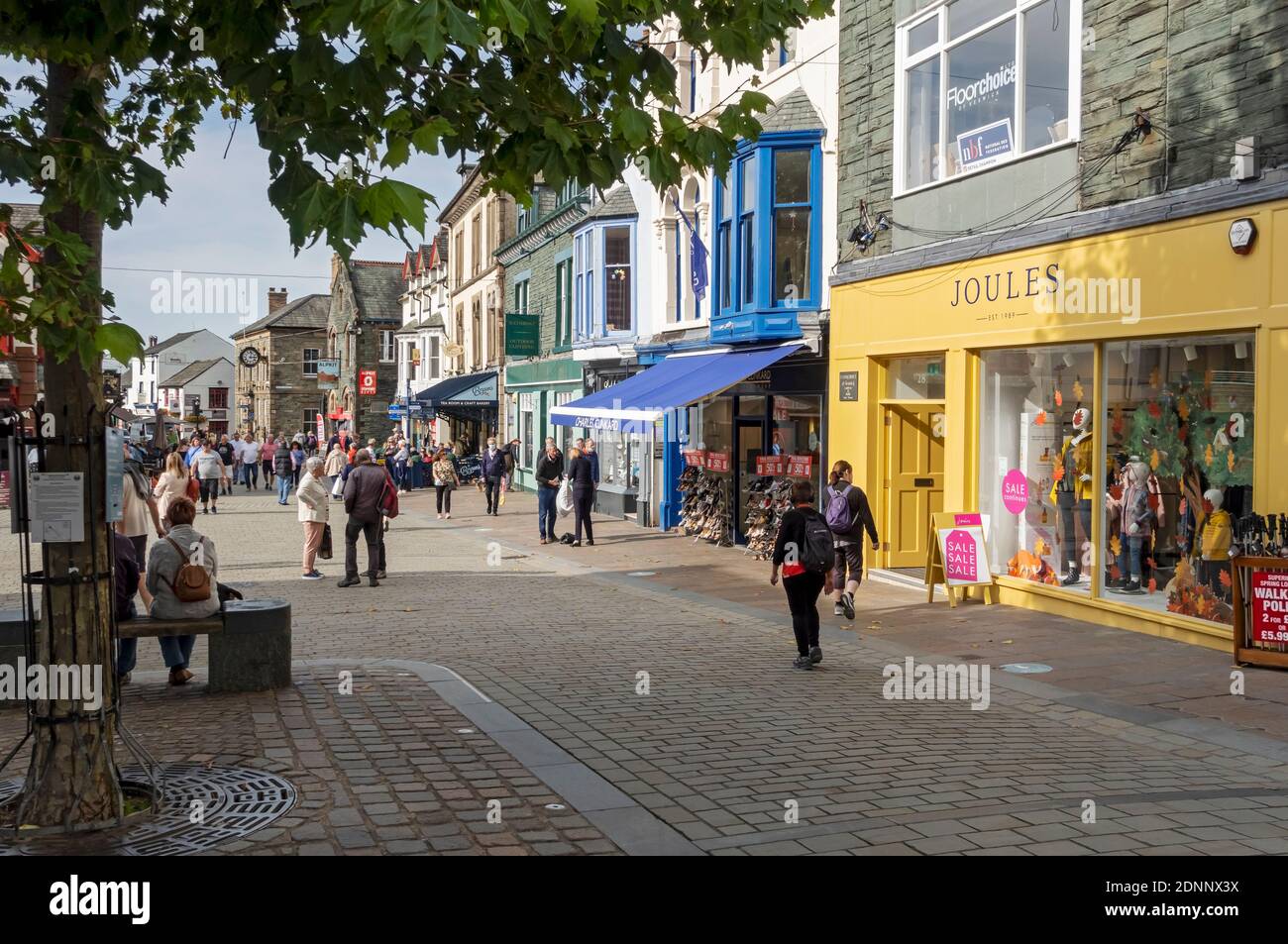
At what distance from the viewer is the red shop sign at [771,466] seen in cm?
1828

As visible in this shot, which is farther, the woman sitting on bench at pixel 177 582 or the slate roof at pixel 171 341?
the slate roof at pixel 171 341

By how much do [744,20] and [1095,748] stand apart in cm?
473

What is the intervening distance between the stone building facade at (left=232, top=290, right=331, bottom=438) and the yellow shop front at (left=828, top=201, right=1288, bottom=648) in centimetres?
6392

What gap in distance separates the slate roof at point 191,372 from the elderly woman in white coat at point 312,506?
81.8 metres

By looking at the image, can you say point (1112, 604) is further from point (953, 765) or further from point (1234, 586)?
Result: point (953, 765)

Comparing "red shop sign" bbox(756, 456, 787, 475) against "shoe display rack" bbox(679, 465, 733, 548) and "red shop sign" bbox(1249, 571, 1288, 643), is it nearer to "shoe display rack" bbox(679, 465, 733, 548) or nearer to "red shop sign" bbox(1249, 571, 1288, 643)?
"shoe display rack" bbox(679, 465, 733, 548)

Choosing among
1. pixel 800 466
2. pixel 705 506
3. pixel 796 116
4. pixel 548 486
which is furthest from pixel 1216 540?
pixel 548 486

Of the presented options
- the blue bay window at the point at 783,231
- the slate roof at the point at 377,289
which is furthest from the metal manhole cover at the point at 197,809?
the slate roof at the point at 377,289

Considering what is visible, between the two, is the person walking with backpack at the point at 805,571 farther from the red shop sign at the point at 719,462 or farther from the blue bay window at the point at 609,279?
the blue bay window at the point at 609,279

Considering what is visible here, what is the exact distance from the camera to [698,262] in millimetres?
21266

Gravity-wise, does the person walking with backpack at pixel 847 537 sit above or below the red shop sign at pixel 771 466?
below

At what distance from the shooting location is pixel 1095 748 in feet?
24.8

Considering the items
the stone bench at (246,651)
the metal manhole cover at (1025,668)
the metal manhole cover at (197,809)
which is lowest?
the metal manhole cover at (1025,668)

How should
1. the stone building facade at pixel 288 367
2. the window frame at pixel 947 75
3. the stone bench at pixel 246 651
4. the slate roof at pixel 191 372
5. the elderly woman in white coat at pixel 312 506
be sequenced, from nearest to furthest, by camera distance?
the stone bench at pixel 246 651
the window frame at pixel 947 75
the elderly woman in white coat at pixel 312 506
the stone building facade at pixel 288 367
the slate roof at pixel 191 372
